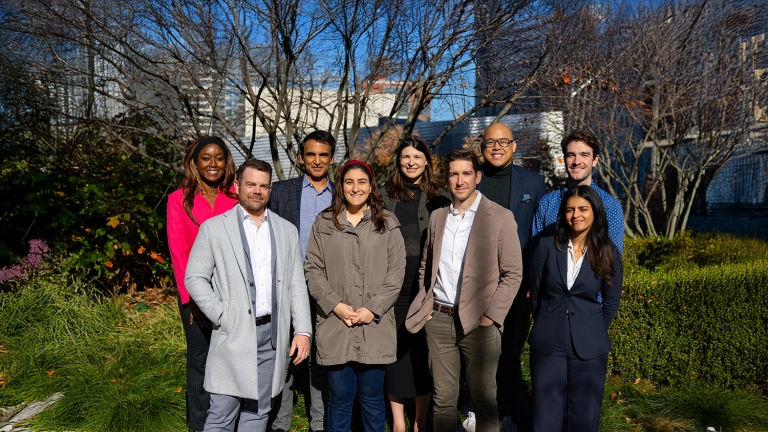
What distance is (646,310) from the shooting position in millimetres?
5160

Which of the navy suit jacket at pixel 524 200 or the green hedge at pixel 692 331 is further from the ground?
the navy suit jacket at pixel 524 200

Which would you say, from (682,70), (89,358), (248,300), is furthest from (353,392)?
(682,70)

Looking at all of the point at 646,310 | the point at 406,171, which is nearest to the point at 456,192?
the point at 406,171

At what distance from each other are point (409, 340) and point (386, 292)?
1.91 ft

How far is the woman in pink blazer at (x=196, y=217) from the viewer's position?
3709mm

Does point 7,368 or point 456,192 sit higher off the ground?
point 456,192

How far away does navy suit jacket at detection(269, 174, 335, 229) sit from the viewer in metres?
4.14

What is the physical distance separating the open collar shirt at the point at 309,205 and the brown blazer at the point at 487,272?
959 mm

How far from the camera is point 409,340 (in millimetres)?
4035

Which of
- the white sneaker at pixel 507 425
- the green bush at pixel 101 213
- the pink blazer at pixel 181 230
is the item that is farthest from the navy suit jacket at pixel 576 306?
the green bush at pixel 101 213

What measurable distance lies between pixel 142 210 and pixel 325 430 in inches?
146

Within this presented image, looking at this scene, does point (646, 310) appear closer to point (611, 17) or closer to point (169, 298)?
point (169, 298)

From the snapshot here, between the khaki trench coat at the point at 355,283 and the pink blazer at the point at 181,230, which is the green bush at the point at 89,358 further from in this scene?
the khaki trench coat at the point at 355,283

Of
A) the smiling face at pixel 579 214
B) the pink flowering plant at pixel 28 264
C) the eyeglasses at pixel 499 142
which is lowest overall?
the pink flowering plant at pixel 28 264
